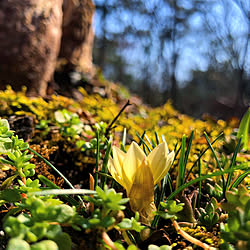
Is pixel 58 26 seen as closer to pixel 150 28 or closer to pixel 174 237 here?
pixel 174 237

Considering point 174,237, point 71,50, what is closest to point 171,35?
point 71,50

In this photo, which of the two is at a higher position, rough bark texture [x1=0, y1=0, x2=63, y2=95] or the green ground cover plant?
rough bark texture [x1=0, y1=0, x2=63, y2=95]

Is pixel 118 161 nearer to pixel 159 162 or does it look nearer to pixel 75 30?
pixel 159 162

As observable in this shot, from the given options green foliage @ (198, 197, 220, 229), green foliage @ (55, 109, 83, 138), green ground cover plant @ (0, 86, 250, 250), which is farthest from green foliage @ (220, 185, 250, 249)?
green foliage @ (55, 109, 83, 138)

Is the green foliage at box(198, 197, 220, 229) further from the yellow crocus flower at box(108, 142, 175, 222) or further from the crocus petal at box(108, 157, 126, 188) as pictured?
the crocus petal at box(108, 157, 126, 188)

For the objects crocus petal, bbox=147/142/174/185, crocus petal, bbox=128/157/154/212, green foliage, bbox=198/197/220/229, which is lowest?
green foliage, bbox=198/197/220/229

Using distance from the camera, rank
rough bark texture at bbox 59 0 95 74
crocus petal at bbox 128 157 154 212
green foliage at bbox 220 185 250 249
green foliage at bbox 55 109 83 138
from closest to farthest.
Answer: green foliage at bbox 220 185 250 249 < crocus petal at bbox 128 157 154 212 < green foliage at bbox 55 109 83 138 < rough bark texture at bbox 59 0 95 74

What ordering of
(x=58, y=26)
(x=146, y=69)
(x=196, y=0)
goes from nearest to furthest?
(x=58, y=26), (x=196, y=0), (x=146, y=69)

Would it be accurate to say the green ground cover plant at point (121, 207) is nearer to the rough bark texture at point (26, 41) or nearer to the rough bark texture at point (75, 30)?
the rough bark texture at point (26, 41)
